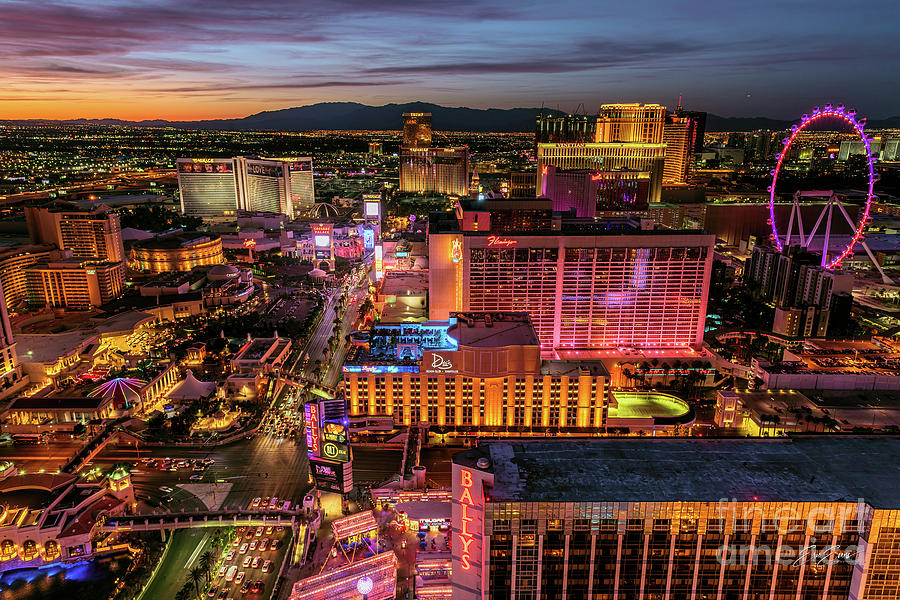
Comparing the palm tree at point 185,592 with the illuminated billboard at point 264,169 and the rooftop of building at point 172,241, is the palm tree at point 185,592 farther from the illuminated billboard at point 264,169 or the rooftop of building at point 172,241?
the illuminated billboard at point 264,169

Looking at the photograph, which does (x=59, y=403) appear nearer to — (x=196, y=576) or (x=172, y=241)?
(x=196, y=576)

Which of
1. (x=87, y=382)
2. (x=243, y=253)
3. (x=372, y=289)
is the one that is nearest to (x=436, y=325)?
(x=372, y=289)

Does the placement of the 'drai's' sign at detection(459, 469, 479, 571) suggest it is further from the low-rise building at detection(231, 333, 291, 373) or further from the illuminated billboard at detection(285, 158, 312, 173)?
the illuminated billboard at detection(285, 158, 312, 173)

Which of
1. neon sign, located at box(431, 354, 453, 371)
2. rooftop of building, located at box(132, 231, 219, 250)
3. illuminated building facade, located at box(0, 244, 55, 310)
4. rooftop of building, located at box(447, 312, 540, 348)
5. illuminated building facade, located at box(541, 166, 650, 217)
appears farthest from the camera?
illuminated building facade, located at box(541, 166, 650, 217)

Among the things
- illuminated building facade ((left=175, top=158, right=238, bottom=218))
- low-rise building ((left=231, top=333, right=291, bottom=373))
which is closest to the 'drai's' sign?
low-rise building ((left=231, top=333, right=291, bottom=373))

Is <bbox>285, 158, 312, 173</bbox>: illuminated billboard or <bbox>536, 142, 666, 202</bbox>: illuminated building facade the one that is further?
<bbox>285, 158, 312, 173</bbox>: illuminated billboard

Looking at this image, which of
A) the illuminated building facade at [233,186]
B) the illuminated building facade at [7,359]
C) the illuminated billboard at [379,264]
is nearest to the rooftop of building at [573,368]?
the illuminated billboard at [379,264]

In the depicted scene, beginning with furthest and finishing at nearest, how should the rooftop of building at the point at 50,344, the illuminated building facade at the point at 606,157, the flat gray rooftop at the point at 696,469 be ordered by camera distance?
the illuminated building facade at the point at 606,157 → the rooftop of building at the point at 50,344 → the flat gray rooftop at the point at 696,469

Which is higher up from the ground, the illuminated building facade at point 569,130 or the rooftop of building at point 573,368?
the illuminated building facade at point 569,130
